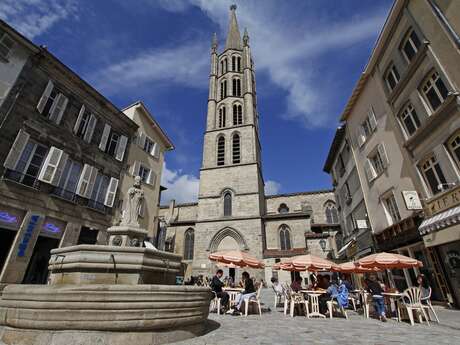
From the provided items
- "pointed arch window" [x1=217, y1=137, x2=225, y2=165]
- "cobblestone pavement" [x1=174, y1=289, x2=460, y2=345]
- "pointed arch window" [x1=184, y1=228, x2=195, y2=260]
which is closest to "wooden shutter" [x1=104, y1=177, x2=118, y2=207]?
"cobblestone pavement" [x1=174, y1=289, x2=460, y2=345]

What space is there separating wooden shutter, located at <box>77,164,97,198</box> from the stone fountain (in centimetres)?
829

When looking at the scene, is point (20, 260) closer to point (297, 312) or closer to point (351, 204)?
point (297, 312)

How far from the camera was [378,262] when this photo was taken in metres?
7.75

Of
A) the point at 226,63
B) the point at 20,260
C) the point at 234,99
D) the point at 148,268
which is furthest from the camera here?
the point at 226,63

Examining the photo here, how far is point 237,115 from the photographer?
31.4m

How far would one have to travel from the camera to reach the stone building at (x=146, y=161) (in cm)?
1503

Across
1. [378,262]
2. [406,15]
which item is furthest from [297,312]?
[406,15]

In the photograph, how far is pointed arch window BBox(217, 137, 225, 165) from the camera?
93.8 ft

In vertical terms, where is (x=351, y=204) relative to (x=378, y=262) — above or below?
above

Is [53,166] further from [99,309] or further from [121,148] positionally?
[99,309]

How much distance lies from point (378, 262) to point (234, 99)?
28092 mm

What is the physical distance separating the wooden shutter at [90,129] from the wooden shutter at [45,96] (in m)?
2.25

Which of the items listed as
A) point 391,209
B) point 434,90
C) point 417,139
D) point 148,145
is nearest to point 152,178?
point 148,145

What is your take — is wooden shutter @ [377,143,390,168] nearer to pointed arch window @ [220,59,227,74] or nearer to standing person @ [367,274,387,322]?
standing person @ [367,274,387,322]
